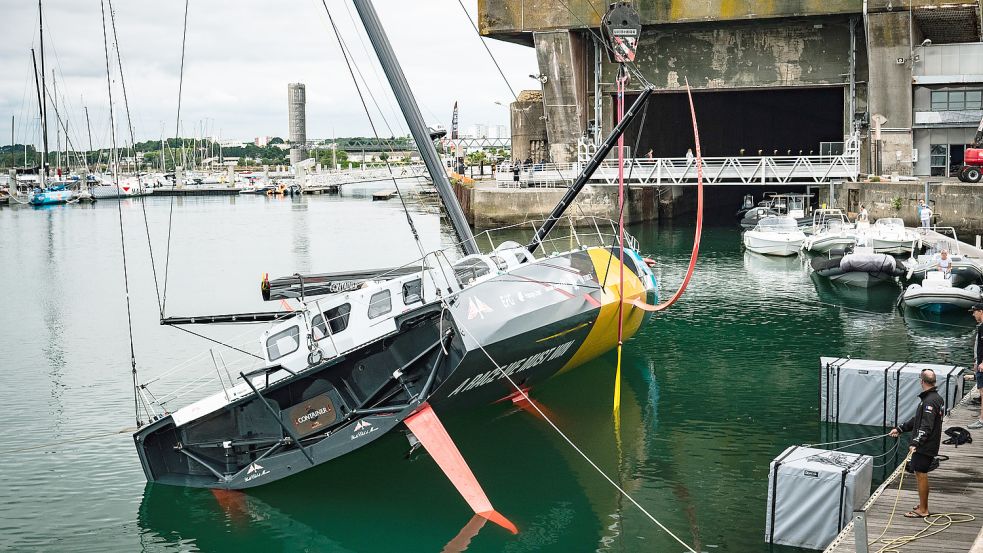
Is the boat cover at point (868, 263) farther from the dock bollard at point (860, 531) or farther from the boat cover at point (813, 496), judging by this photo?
the dock bollard at point (860, 531)

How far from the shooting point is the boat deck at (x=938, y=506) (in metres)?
12.6

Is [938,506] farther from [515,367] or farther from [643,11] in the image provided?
[643,11]

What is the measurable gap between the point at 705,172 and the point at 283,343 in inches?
1847

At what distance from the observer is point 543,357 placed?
813 inches

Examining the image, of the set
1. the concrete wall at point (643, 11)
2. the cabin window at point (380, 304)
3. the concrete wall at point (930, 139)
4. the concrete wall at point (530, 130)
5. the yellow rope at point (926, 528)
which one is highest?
the concrete wall at point (643, 11)

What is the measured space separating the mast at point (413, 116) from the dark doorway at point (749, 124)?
56023mm

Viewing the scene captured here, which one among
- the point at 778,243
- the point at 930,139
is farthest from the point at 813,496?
the point at 930,139

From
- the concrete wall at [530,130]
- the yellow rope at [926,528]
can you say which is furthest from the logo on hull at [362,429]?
the concrete wall at [530,130]

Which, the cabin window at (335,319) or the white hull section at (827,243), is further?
the white hull section at (827,243)

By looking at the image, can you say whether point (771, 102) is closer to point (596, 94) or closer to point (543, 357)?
point (596, 94)

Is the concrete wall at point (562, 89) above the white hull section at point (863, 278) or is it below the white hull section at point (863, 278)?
above

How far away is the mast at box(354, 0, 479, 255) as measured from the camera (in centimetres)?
2295

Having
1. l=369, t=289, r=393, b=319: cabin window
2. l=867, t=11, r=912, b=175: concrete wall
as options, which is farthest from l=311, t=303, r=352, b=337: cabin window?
l=867, t=11, r=912, b=175: concrete wall

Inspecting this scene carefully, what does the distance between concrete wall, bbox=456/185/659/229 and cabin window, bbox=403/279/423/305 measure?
43992 millimetres
